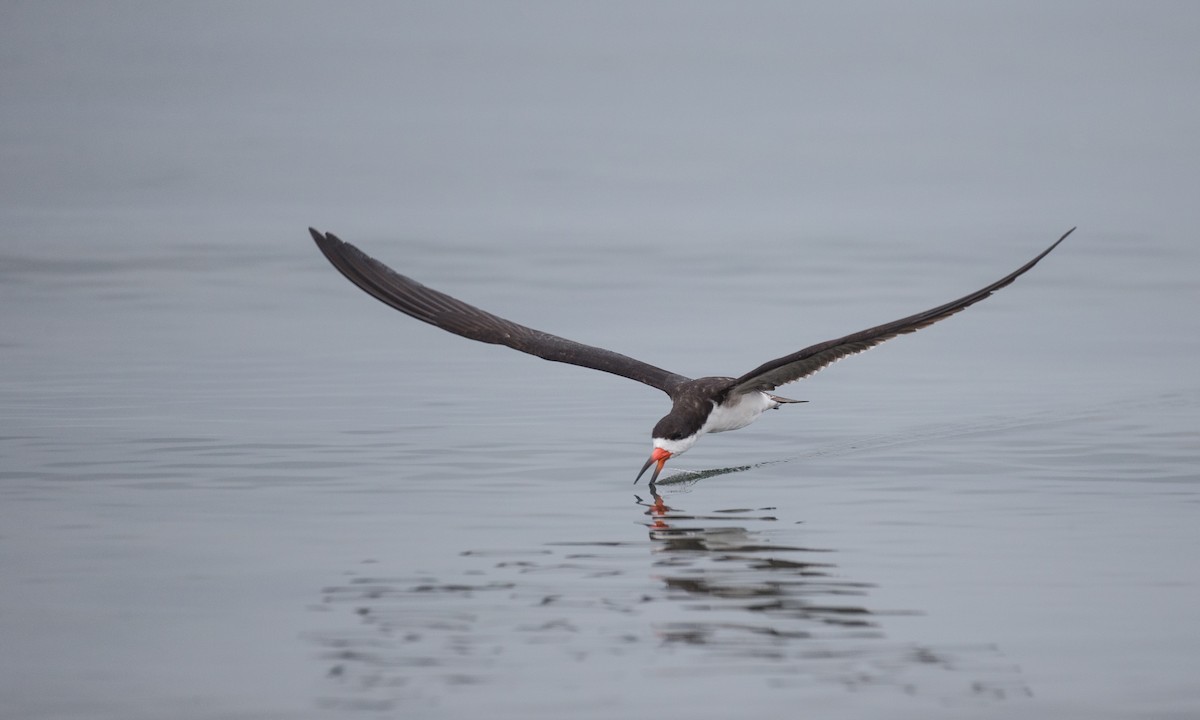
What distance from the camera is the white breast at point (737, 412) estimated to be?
13.7 meters

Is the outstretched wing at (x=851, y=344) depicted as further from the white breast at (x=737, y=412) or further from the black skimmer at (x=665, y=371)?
the white breast at (x=737, y=412)

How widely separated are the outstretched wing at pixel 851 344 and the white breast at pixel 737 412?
0.29 meters

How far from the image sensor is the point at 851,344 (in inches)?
474

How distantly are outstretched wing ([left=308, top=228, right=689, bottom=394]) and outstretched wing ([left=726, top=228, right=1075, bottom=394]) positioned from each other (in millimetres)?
1200

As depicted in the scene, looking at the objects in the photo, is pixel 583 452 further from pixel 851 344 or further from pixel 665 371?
pixel 851 344

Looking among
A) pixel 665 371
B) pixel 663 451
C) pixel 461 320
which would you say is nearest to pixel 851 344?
pixel 663 451

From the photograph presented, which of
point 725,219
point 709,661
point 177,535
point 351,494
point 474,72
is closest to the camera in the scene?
point 709,661

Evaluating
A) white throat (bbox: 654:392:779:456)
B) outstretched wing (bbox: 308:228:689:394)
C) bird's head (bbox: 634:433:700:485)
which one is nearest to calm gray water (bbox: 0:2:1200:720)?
bird's head (bbox: 634:433:700:485)

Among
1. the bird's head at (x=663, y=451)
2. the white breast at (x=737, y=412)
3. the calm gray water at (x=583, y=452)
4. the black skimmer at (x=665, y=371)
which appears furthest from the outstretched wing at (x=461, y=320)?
the bird's head at (x=663, y=451)

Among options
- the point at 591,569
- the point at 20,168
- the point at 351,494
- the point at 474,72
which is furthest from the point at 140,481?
the point at 474,72

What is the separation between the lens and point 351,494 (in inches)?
504

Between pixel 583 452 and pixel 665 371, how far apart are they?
0.87m

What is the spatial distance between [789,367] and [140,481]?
4.42 metres

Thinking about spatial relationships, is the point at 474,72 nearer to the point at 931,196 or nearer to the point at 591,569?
the point at 931,196
